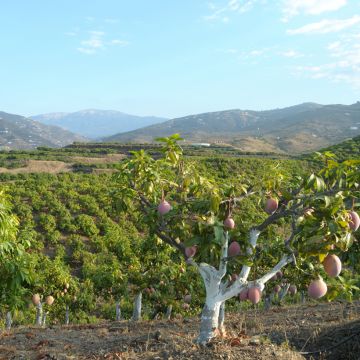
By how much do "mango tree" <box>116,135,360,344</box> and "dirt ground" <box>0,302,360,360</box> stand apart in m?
0.40

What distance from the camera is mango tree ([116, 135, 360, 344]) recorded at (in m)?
4.39

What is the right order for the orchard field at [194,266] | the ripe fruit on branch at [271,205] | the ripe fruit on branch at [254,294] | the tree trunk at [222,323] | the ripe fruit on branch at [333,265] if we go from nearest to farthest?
the ripe fruit on branch at [333,265]
the ripe fruit on branch at [254,294]
the orchard field at [194,266]
the ripe fruit on branch at [271,205]
the tree trunk at [222,323]

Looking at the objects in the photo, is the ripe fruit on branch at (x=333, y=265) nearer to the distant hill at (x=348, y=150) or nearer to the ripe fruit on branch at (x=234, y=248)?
the ripe fruit on branch at (x=234, y=248)

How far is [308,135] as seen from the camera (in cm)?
15450

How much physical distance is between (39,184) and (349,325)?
2721cm

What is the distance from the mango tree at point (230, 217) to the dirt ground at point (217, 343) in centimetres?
40

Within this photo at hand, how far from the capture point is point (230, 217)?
496 centimetres

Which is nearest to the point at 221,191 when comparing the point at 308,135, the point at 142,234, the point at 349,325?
the point at 349,325

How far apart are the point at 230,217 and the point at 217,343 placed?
1.55m

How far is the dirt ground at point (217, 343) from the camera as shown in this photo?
499cm

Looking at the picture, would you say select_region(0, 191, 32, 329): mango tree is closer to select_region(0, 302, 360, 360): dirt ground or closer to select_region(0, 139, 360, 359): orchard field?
select_region(0, 139, 360, 359): orchard field

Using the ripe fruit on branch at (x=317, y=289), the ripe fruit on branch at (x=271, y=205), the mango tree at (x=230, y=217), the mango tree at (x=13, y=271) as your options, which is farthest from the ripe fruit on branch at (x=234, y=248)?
the mango tree at (x=13, y=271)

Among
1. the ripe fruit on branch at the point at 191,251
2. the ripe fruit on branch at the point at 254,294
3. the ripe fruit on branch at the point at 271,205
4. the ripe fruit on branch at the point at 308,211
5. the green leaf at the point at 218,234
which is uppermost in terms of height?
the ripe fruit on branch at the point at 271,205

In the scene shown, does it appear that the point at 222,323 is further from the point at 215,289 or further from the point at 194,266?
the point at 215,289
